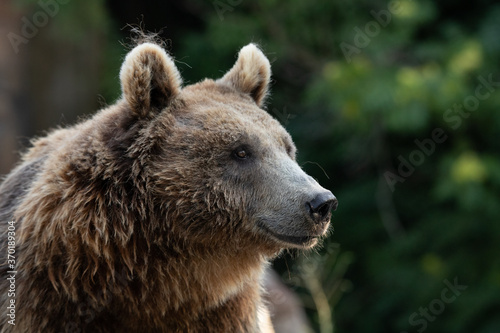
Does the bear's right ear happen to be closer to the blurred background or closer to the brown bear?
the brown bear

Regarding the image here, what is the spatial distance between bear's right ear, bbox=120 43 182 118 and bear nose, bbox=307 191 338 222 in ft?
3.15

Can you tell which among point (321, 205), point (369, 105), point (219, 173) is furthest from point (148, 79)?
point (369, 105)

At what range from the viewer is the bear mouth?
3.72 m

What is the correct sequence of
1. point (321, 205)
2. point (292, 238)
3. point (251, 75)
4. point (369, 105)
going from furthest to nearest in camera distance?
point (369, 105)
point (251, 75)
point (292, 238)
point (321, 205)

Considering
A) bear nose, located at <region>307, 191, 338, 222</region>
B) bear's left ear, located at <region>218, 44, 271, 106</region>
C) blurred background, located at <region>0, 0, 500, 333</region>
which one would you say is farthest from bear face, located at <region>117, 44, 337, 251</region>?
blurred background, located at <region>0, 0, 500, 333</region>

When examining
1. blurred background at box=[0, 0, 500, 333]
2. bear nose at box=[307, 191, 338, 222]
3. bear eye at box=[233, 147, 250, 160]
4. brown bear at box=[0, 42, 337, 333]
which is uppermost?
bear nose at box=[307, 191, 338, 222]

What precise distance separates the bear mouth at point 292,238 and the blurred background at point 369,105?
402cm

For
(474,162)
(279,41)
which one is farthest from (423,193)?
(279,41)

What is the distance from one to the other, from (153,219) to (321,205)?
0.84 metres

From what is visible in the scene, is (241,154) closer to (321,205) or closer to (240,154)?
(240,154)

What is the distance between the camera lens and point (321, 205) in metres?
3.61

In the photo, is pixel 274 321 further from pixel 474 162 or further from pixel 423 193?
pixel 423 193

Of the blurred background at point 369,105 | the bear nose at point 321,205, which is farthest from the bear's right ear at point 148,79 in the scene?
the blurred background at point 369,105

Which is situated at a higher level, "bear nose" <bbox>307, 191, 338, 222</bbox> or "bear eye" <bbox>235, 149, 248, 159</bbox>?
"bear nose" <bbox>307, 191, 338, 222</bbox>
